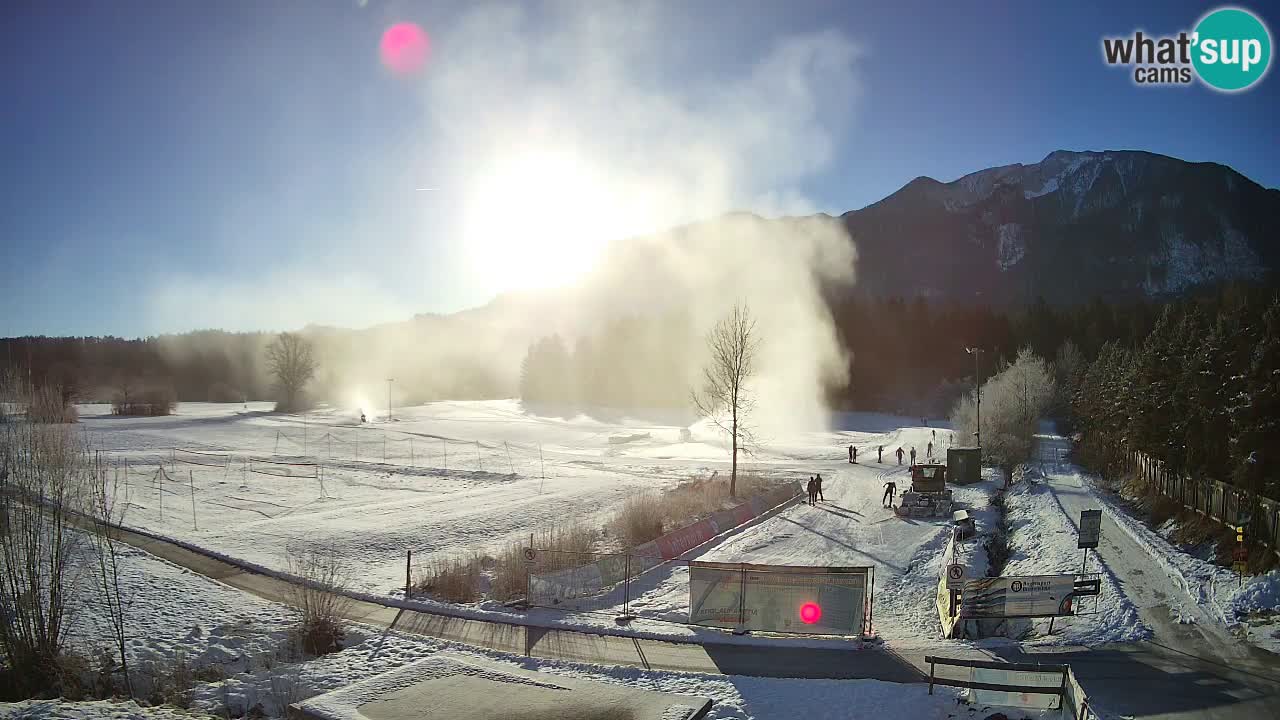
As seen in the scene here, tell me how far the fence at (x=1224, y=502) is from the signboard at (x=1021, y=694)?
1277 centimetres

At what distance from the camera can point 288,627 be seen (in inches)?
656

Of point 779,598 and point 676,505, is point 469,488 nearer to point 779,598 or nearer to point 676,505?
point 676,505

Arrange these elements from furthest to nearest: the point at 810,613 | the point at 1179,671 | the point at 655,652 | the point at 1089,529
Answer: the point at 1089,529
the point at 810,613
the point at 655,652
the point at 1179,671

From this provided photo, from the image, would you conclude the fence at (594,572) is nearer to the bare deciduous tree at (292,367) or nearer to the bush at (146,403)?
the bush at (146,403)

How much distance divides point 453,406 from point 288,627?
323ft

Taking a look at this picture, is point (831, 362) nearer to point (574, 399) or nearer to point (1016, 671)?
point (574, 399)

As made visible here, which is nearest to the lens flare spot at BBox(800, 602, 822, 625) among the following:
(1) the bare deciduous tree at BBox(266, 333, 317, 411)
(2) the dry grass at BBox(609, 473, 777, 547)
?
(2) the dry grass at BBox(609, 473, 777, 547)

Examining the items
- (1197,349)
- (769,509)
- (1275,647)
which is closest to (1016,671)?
(1275,647)

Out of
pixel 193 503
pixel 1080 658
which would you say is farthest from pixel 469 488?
pixel 1080 658

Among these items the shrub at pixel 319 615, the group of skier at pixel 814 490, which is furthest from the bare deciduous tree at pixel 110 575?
the group of skier at pixel 814 490

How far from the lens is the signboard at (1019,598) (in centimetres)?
1698

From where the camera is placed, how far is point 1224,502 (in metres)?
23.5

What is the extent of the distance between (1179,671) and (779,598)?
26.0ft

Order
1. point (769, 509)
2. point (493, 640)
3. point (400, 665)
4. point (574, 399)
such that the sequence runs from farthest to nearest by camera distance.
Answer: point (574, 399) → point (769, 509) → point (493, 640) → point (400, 665)
